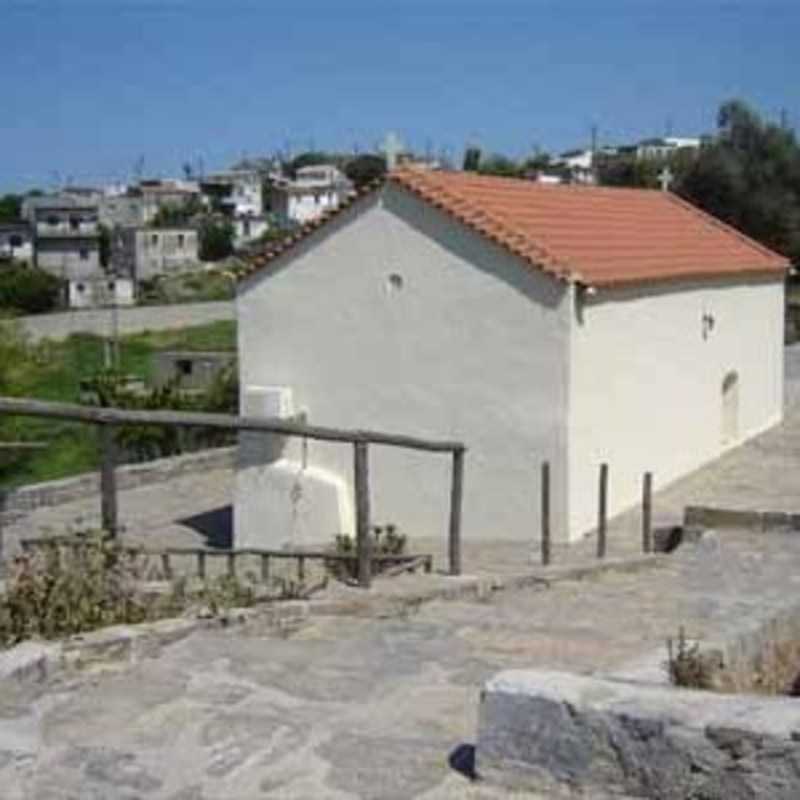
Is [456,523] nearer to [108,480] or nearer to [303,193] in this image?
[108,480]

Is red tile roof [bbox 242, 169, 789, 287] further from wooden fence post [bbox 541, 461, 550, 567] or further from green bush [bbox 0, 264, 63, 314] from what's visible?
green bush [bbox 0, 264, 63, 314]

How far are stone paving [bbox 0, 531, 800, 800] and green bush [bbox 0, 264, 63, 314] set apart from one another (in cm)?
7091

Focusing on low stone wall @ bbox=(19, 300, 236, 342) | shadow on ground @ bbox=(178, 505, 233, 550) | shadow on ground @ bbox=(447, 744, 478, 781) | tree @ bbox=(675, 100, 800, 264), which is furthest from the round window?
low stone wall @ bbox=(19, 300, 236, 342)

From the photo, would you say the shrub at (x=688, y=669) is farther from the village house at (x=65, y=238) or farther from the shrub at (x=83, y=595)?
the village house at (x=65, y=238)

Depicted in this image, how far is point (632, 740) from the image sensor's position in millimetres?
4281

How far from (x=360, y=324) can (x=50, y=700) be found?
1336 cm

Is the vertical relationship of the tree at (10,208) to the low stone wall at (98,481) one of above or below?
above

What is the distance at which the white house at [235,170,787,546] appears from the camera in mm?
17609

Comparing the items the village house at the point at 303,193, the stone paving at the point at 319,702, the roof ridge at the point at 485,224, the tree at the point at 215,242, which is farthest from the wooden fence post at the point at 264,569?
the village house at the point at 303,193

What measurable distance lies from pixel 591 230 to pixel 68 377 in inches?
1287

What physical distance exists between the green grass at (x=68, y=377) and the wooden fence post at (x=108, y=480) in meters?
6.67

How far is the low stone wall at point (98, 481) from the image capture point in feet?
68.3

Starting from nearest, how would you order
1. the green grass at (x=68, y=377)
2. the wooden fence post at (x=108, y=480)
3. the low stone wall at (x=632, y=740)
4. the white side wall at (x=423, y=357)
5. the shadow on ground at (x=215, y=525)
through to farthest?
the low stone wall at (x=632, y=740)
the wooden fence post at (x=108, y=480)
the white side wall at (x=423, y=357)
the shadow on ground at (x=215, y=525)
the green grass at (x=68, y=377)

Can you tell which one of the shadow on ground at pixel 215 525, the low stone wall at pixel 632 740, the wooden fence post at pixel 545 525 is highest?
the low stone wall at pixel 632 740
